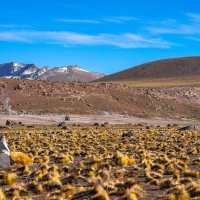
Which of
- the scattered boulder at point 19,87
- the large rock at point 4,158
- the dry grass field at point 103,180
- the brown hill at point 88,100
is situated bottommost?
the dry grass field at point 103,180

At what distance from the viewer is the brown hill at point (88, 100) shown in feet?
273

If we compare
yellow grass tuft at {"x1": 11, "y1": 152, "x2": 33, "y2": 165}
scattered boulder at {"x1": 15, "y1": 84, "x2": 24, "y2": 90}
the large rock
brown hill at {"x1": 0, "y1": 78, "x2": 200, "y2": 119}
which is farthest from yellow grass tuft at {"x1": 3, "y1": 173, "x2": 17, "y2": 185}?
scattered boulder at {"x1": 15, "y1": 84, "x2": 24, "y2": 90}

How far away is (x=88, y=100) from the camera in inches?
3501

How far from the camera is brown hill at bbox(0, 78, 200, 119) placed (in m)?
83.1

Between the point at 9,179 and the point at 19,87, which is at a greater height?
the point at 19,87

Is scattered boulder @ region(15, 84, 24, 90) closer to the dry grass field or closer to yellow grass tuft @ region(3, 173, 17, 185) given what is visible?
the dry grass field

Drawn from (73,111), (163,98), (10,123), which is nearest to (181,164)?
(10,123)

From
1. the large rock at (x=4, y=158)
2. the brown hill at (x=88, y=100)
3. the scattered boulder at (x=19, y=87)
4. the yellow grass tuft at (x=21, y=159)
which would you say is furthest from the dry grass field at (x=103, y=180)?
the scattered boulder at (x=19, y=87)

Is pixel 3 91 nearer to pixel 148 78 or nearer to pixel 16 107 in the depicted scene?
pixel 16 107

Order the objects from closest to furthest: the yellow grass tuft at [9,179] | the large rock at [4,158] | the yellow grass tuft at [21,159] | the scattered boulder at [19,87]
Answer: the yellow grass tuft at [9,179] → the large rock at [4,158] → the yellow grass tuft at [21,159] → the scattered boulder at [19,87]

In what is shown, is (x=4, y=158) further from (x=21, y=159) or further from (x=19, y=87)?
(x=19, y=87)

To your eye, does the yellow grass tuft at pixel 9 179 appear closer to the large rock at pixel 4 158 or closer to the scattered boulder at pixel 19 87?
the large rock at pixel 4 158

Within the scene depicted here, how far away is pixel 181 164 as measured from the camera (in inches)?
766

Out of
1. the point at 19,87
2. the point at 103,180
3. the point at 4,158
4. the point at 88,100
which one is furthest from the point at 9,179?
the point at 19,87
